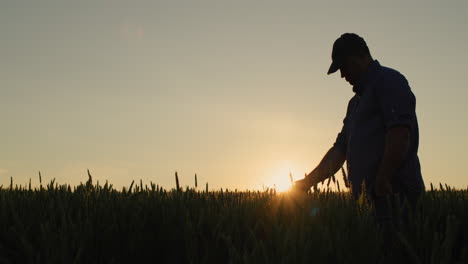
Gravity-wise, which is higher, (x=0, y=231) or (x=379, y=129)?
(x=379, y=129)

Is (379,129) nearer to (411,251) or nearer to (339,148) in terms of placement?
(339,148)

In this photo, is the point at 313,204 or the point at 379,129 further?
the point at 379,129

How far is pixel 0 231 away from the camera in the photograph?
263cm

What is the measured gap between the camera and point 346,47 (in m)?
4.19

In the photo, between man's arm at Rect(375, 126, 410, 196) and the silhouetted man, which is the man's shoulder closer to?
the silhouetted man

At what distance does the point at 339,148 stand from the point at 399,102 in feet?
4.66

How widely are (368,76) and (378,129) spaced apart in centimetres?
54

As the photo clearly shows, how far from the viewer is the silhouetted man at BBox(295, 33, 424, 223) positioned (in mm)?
3617

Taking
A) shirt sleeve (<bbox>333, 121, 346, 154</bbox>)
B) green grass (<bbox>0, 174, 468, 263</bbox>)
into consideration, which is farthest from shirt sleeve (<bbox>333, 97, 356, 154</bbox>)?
green grass (<bbox>0, 174, 468, 263</bbox>)

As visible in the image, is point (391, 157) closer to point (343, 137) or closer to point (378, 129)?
point (378, 129)

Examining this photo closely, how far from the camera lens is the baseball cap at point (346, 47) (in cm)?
420

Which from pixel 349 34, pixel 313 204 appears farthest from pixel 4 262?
pixel 349 34

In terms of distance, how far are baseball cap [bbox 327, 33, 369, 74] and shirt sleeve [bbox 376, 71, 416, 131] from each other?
0.45m

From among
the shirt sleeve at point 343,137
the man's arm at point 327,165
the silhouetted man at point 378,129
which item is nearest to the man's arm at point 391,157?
the silhouetted man at point 378,129
